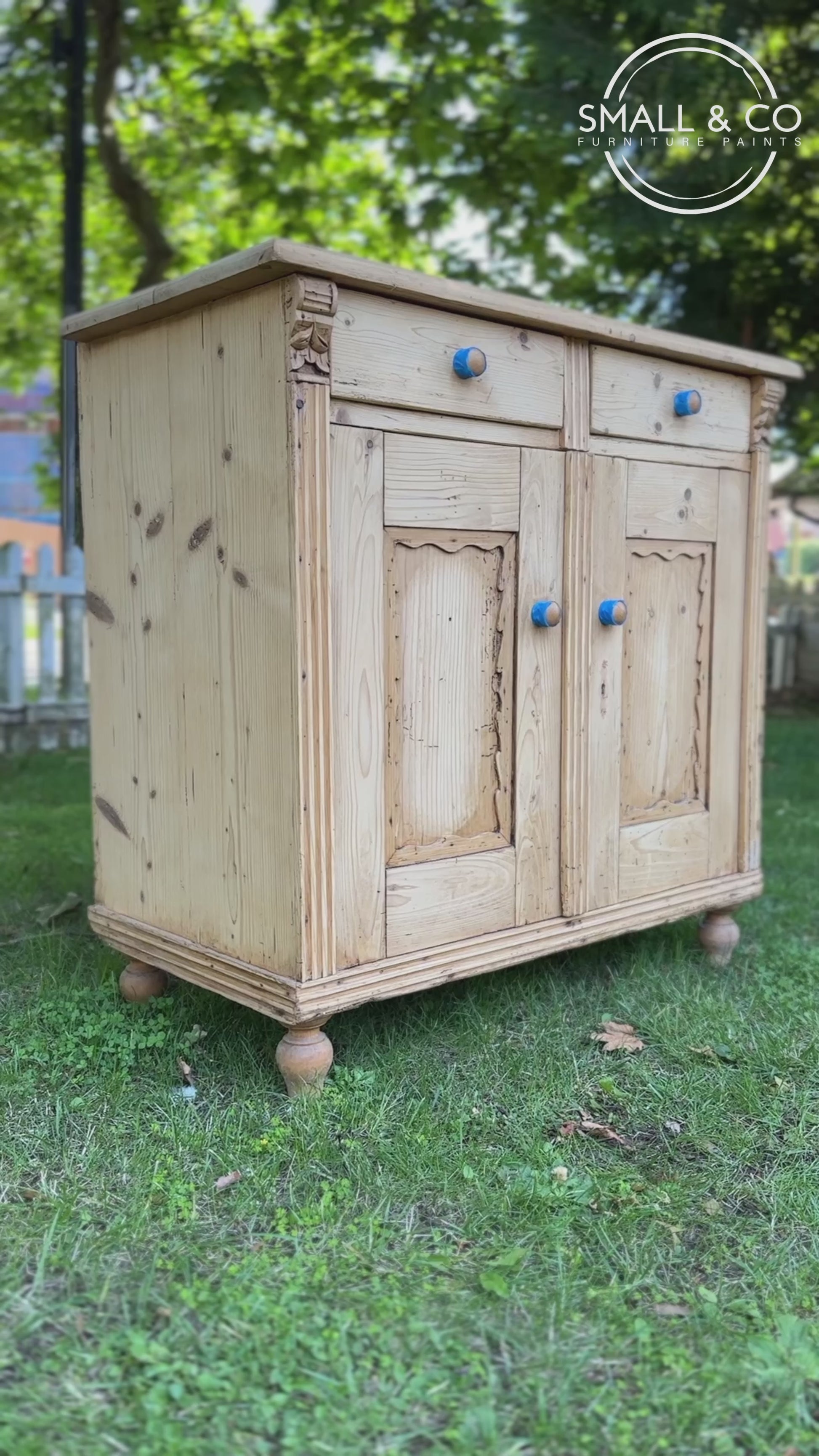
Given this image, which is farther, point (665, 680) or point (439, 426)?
point (665, 680)

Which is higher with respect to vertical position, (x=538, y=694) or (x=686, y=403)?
(x=686, y=403)

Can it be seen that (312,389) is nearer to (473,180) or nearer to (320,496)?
(320,496)

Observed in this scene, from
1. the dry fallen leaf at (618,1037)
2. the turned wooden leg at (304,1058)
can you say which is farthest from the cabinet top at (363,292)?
the dry fallen leaf at (618,1037)

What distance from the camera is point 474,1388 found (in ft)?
5.24

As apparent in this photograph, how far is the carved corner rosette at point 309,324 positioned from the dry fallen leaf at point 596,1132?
5.28 feet

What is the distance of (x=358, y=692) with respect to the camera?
2.32m

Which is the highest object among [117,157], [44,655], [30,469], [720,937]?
[117,157]

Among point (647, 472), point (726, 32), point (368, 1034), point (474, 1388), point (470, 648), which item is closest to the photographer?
point (474, 1388)

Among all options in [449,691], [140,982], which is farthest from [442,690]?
[140,982]

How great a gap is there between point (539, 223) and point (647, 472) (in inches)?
219

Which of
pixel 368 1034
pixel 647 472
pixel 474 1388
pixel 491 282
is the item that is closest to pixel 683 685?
pixel 647 472

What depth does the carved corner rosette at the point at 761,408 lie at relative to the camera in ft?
10.7

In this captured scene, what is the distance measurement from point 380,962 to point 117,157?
6913 mm

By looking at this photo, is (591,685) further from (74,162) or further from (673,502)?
(74,162)
